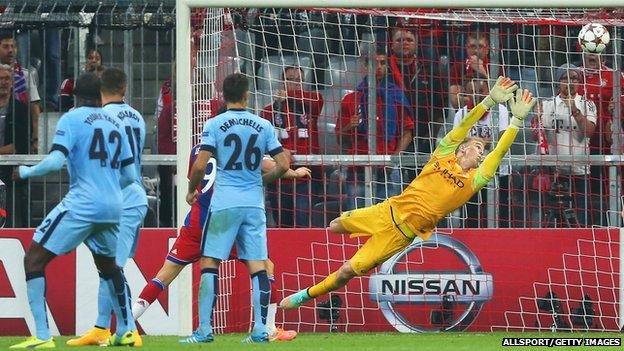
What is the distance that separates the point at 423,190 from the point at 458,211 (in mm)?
1809

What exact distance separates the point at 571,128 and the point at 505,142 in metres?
2.12

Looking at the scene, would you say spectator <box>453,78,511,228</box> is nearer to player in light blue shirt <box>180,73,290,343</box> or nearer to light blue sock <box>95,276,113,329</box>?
player in light blue shirt <box>180,73,290,343</box>

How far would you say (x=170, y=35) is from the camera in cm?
1516

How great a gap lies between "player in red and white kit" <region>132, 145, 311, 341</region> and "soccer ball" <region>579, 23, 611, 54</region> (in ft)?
10.3

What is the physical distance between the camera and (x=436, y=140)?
15.1 meters

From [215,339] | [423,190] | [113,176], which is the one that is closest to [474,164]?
[423,190]

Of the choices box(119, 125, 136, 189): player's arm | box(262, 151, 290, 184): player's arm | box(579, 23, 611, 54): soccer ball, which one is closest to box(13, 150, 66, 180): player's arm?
box(119, 125, 136, 189): player's arm

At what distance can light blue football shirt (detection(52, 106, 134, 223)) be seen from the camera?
1081cm

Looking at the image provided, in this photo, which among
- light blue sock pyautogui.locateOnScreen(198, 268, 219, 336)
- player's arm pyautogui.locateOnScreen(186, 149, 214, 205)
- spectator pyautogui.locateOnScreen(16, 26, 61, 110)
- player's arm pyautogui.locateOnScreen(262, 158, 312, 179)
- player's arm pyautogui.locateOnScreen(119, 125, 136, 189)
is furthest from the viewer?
spectator pyautogui.locateOnScreen(16, 26, 61, 110)

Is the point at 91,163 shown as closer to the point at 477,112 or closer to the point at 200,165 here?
the point at 200,165

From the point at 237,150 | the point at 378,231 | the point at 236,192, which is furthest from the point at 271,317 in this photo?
the point at 237,150

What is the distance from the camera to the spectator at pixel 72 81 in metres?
15.0

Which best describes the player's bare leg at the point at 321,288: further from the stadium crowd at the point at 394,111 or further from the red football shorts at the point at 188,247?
the stadium crowd at the point at 394,111

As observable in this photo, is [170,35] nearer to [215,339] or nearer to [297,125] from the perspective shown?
[297,125]
